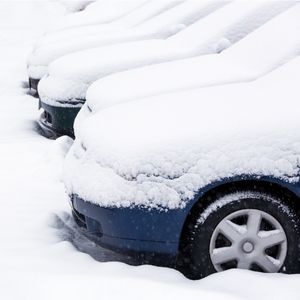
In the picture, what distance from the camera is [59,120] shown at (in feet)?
18.9

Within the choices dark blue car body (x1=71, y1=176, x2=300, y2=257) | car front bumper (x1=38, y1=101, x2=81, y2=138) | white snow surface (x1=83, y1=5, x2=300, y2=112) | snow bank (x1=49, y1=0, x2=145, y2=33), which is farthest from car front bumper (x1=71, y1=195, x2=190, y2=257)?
snow bank (x1=49, y1=0, x2=145, y2=33)

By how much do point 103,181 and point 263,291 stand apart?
3.25 feet

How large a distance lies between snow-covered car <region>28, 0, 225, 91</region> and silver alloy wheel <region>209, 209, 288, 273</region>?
4.33m

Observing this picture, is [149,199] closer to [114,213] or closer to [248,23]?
[114,213]

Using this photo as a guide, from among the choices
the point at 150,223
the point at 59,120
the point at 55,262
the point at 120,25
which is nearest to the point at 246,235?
the point at 150,223

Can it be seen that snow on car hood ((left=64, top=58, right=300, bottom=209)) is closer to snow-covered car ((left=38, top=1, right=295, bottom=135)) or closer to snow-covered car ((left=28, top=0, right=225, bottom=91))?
snow-covered car ((left=38, top=1, right=295, bottom=135))

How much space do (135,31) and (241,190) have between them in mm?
5087

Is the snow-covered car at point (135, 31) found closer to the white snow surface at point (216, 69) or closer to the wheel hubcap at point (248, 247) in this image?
the white snow surface at point (216, 69)

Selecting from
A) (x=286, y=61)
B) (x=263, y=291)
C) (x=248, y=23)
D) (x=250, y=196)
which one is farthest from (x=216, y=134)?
(x=248, y=23)

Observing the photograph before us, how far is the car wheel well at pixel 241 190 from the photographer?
294 centimetres

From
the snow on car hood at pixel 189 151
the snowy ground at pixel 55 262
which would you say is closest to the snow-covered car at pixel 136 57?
the snowy ground at pixel 55 262

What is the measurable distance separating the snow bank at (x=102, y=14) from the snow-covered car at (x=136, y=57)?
431 cm

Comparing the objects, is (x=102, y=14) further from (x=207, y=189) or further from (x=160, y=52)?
(x=207, y=189)

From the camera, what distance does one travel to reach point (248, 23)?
562 cm
